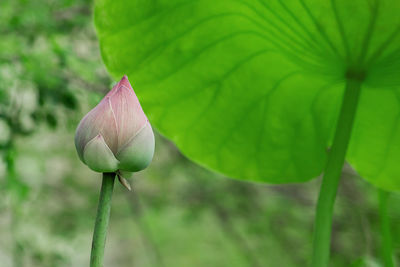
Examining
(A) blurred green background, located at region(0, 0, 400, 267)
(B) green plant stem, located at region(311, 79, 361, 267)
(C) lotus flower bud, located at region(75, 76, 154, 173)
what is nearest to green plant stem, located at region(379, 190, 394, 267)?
(A) blurred green background, located at region(0, 0, 400, 267)

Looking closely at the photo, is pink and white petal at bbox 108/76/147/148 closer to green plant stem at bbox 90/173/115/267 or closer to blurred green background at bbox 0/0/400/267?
green plant stem at bbox 90/173/115/267

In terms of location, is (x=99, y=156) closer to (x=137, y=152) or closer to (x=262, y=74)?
(x=137, y=152)

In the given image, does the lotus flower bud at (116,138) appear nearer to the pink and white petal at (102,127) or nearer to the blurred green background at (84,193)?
the pink and white petal at (102,127)

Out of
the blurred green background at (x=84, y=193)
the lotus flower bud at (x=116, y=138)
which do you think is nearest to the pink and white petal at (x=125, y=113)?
the lotus flower bud at (x=116, y=138)

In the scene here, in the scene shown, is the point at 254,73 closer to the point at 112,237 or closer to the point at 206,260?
the point at 206,260

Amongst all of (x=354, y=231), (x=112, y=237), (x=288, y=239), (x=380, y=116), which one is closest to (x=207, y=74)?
(x=380, y=116)

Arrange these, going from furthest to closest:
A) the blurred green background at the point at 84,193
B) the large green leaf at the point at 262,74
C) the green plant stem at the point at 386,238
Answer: the blurred green background at the point at 84,193 → the green plant stem at the point at 386,238 → the large green leaf at the point at 262,74

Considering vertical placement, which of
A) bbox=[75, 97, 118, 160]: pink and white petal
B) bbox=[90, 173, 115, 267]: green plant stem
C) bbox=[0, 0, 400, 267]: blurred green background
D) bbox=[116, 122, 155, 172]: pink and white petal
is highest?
bbox=[75, 97, 118, 160]: pink and white petal
